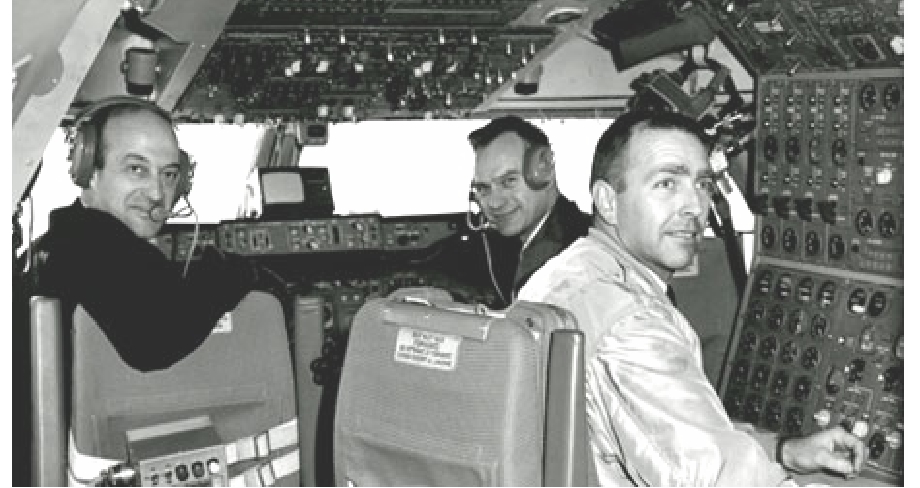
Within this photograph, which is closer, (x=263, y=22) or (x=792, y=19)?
(x=792, y=19)

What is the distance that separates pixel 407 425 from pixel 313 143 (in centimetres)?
310

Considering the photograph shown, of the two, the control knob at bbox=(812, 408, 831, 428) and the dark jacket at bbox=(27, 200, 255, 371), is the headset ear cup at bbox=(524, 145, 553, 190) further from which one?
the dark jacket at bbox=(27, 200, 255, 371)

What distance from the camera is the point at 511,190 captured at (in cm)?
383

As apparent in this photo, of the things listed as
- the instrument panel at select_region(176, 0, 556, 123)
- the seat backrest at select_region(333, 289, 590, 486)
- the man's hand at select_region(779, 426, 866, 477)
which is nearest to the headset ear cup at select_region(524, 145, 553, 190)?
the instrument panel at select_region(176, 0, 556, 123)

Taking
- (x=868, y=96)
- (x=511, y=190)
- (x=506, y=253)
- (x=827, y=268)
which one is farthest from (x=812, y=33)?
(x=506, y=253)

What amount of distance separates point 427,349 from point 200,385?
78 centimetres

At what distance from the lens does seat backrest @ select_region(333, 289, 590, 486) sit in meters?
1.61

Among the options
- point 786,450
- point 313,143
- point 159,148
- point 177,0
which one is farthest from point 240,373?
point 313,143

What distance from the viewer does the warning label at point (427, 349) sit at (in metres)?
1.67

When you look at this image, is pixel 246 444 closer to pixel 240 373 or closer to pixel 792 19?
pixel 240 373

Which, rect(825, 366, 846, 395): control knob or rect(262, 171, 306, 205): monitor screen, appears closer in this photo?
rect(825, 366, 846, 395): control knob

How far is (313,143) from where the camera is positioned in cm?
473

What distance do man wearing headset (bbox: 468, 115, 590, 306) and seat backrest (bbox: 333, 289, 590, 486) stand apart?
1.90 meters

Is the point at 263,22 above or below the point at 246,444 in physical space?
above
